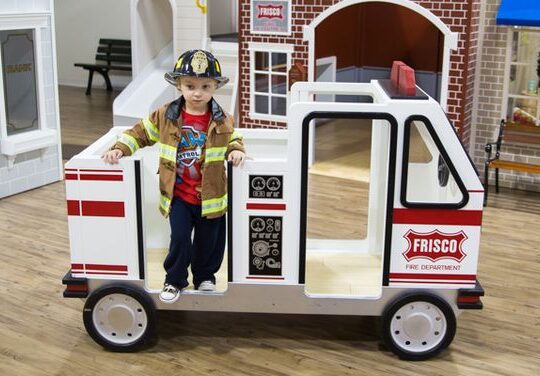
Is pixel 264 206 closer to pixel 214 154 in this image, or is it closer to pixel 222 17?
pixel 214 154

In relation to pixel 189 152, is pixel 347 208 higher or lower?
lower

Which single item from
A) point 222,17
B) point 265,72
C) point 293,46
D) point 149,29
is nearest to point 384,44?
point 222,17

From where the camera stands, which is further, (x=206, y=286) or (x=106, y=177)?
(x=206, y=286)

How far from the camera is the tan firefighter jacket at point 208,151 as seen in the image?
12.7ft

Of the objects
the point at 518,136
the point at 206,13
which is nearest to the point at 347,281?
the point at 518,136

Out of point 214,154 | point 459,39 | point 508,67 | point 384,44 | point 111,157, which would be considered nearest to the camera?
point 111,157

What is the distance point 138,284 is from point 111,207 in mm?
461

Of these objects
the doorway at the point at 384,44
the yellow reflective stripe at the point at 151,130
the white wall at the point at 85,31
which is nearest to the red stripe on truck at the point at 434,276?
the yellow reflective stripe at the point at 151,130

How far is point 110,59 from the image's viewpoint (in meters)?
15.2

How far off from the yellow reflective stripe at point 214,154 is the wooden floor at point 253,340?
112 cm

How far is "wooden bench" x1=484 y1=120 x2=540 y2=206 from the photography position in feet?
24.6

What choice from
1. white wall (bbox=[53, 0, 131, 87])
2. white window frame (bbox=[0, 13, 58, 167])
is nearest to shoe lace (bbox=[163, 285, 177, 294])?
white window frame (bbox=[0, 13, 58, 167])

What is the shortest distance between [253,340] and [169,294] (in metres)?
0.66

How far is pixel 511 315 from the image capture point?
478 centimetres
